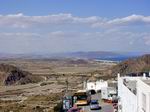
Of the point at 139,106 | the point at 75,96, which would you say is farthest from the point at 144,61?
the point at 139,106

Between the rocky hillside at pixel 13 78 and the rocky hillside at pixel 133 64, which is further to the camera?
the rocky hillside at pixel 13 78

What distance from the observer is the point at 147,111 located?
21.4 m

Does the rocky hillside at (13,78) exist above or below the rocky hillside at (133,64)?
below

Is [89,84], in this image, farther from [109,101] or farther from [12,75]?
[12,75]

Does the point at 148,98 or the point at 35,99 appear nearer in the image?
the point at 148,98

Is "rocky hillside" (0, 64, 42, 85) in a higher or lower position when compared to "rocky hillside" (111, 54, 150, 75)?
lower

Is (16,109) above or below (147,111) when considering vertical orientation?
below

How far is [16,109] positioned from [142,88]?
4159 centimetres

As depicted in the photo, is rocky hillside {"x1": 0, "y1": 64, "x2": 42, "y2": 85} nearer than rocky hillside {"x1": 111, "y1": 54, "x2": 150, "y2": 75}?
No

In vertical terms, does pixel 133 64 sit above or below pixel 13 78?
above

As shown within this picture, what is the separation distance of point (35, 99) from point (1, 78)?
56.5 metres

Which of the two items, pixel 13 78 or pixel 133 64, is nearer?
pixel 133 64

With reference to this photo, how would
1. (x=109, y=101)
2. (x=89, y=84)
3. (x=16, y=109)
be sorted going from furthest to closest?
(x=89, y=84) < (x=16, y=109) < (x=109, y=101)

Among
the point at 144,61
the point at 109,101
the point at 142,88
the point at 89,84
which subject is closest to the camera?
the point at 142,88
